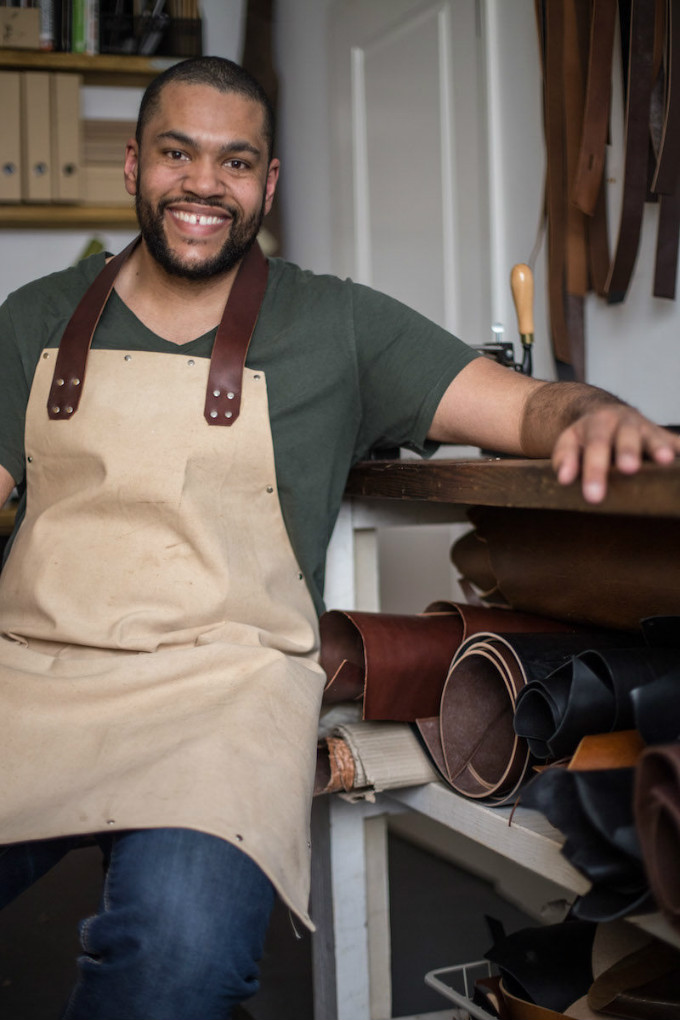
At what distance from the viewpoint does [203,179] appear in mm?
1683

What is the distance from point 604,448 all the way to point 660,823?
0.33 m

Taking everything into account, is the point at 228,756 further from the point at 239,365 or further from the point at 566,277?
the point at 566,277

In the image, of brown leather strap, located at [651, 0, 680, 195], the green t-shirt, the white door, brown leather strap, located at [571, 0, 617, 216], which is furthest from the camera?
the white door

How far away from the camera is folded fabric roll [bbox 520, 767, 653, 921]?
0.90 m

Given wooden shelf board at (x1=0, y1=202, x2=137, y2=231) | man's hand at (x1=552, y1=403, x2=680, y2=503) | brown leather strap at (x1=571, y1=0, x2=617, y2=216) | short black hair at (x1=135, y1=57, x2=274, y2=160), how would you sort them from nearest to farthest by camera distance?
1. man's hand at (x1=552, y1=403, x2=680, y2=503)
2. short black hair at (x1=135, y1=57, x2=274, y2=160)
3. brown leather strap at (x1=571, y1=0, x2=617, y2=216)
4. wooden shelf board at (x1=0, y1=202, x2=137, y2=231)

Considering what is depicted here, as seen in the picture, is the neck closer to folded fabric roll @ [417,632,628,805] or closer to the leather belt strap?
the leather belt strap

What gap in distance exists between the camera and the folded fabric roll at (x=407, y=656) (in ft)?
4.91

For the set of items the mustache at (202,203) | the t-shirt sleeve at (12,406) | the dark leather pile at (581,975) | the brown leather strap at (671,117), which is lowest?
the dark leather pile at (581,975)

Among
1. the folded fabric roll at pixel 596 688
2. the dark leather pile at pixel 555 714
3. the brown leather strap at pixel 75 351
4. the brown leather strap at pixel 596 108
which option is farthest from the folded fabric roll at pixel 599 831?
the brown leather strap at pixel 596 108

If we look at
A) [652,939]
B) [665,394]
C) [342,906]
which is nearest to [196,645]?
[342,906]

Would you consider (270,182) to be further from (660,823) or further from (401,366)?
(660,823)

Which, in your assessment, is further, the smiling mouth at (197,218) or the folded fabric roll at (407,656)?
the smiling mouth at (197,218)

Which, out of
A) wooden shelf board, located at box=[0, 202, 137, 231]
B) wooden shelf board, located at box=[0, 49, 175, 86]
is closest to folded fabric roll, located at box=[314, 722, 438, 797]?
wooden shelf board, located at box=[0, 202, 137, 231]

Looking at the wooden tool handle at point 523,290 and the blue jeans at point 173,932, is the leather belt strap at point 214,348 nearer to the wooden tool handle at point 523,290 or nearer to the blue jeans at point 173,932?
the wooden tool handle at point 523,290
